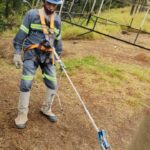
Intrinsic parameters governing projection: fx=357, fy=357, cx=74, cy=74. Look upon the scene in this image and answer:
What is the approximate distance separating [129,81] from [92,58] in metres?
1.89

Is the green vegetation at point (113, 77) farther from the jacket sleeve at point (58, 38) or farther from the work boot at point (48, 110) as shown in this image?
the jacket sleeve at point (58, 38)

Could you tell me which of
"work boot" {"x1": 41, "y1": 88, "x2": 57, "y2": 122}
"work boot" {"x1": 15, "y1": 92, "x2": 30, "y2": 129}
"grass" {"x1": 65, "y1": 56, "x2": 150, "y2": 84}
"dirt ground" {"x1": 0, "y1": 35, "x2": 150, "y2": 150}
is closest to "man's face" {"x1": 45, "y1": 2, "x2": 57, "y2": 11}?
"work boot" {"x1": 15, "y1": 92, "x2": 30, "y2": 129}

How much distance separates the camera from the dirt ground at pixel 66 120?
5.07 metres

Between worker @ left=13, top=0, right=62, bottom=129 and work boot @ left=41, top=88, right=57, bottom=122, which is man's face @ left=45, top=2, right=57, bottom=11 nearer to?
worker @ left=13, top=0, right=62, bottom=129

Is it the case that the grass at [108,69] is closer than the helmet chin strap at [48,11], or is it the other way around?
the helmet chin strap at [48,11]

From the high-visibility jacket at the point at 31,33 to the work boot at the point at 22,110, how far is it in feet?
1.79

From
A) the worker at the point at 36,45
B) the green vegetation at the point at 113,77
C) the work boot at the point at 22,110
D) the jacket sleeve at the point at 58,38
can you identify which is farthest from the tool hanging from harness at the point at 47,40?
the green vegetation at the point at 113,77

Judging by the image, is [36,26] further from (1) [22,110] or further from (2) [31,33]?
(1) [22,110]

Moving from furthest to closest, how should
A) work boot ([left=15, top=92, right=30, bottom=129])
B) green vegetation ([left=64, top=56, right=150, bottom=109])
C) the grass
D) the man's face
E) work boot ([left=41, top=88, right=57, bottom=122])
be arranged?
1. the grass
2. green vegetation ([left=64, top=56, right=150, bottom=109])
3. work boot ([left=41, top=88, right=57, bottom=122])
4. work boot ([left=15, top=92, right=30, bottom=129])
5. the man's face

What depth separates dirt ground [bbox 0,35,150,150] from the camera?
5066 mm

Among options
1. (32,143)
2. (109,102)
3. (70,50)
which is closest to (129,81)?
(109,102)

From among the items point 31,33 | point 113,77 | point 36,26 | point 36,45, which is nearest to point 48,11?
point 36,26

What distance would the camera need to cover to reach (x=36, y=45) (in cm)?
492

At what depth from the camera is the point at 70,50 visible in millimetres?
11461
